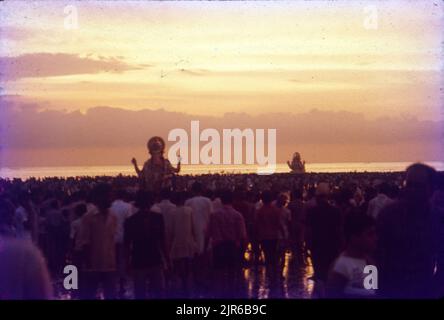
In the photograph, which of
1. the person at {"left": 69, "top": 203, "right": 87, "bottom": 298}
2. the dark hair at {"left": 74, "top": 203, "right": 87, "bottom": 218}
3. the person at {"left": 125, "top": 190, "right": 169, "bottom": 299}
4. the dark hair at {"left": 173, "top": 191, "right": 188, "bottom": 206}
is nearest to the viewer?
the person at {"left": 125, "top": 190, "right": 169, "bottom": 299}

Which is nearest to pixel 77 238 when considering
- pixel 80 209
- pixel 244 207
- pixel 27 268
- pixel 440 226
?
pixel 80 209

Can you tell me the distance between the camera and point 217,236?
1090 cm

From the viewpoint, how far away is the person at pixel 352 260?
257 inches

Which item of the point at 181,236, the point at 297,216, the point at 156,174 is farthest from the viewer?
the point at 156,174

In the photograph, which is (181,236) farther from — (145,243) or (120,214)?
(145,243)

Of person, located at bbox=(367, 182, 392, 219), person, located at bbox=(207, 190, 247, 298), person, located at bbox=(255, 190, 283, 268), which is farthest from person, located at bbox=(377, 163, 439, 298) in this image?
person, located at bbox=(367, 182, 392, 219)

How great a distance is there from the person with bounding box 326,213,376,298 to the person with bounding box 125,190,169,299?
2.97 m

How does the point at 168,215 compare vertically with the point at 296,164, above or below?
below

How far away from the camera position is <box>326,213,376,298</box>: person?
257 inches

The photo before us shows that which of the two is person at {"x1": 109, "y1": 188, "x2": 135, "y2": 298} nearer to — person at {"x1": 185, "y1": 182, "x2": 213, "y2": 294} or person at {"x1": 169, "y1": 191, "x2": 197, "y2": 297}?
person at {"x1": 169, "y1": 191, "x2": 197, "y2": 297}

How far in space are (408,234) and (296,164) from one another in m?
6.96

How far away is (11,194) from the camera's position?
12789mm

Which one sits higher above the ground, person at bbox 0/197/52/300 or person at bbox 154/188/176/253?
person at bbox 154/188/176/253

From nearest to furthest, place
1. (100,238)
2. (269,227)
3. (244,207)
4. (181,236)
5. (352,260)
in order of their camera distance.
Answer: (352,260) < (100,238) < (181,236) < (269,227) < (244,207)
